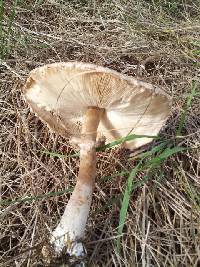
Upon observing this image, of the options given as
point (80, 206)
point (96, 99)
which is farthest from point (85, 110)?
point (80, 206)

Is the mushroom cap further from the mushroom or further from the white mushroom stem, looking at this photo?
the white mushroom stem

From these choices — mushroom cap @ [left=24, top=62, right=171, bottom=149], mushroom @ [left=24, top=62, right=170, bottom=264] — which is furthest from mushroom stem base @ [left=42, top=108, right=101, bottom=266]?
mushroom cap @ [left=24, top=62, right=171, bottom=149]

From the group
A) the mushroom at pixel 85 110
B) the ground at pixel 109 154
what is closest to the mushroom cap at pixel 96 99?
the mushroom at pixel 85 110

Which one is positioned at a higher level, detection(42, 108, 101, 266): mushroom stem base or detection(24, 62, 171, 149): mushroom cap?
detection(24, 62, 171, 149): mushroom cap

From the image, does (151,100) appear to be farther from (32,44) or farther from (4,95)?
(32,44)

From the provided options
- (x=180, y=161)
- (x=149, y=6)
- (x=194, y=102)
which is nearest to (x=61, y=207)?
(x=180, y=161)

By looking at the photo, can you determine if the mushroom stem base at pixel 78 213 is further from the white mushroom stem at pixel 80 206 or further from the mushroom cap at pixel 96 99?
the mushroom cap at pixel 96 99

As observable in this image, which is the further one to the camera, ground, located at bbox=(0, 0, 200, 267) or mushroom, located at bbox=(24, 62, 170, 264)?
ground, located at bbox=(0, 0, 200, 267)
